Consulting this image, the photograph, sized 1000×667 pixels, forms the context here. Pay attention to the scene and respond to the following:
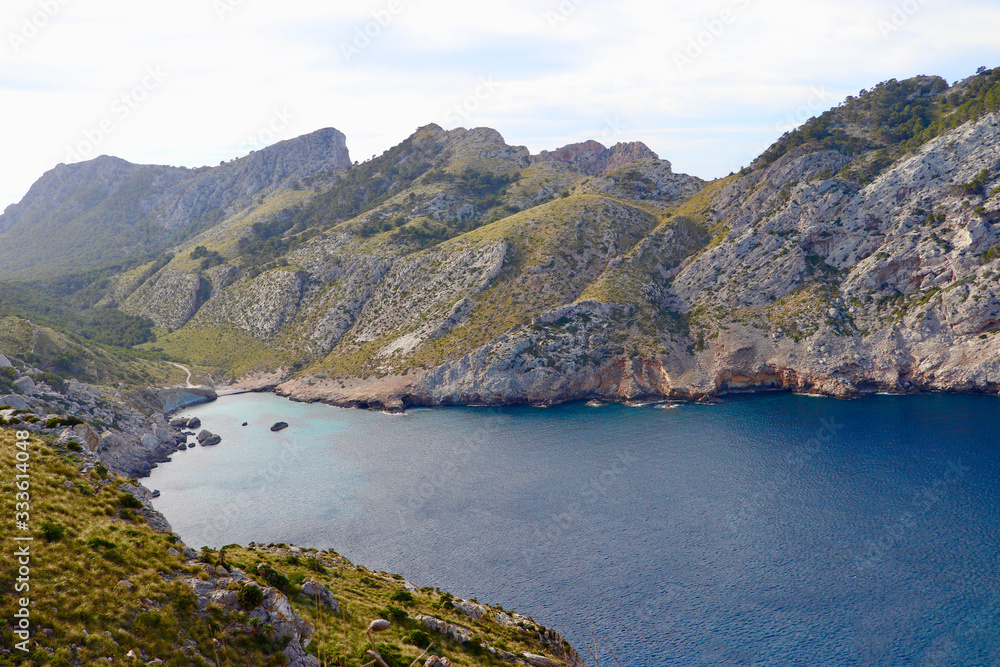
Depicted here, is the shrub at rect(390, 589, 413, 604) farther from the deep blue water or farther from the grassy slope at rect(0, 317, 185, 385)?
the grassy slope at rect(0, 317, 185, 385)

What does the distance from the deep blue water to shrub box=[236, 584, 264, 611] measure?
34771 millimetres

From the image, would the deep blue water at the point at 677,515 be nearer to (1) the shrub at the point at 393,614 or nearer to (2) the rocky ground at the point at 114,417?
(2) the rocky ground at the point at 114,417

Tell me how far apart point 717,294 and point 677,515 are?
90.7 meters

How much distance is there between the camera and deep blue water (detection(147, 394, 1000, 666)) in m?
56.0

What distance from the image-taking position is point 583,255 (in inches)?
6678

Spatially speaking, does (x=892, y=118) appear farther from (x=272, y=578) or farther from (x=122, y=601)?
(x=122, y=601)

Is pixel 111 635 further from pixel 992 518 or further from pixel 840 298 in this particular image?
pixel 840 298

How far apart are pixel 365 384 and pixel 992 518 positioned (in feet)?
433

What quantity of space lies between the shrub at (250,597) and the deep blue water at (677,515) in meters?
34.8

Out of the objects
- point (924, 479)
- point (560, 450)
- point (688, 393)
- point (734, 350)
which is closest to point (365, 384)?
point (560, 450)

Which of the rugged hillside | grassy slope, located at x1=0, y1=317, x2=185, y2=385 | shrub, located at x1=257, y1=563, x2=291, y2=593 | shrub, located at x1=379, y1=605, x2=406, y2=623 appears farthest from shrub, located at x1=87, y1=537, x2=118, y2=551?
grassy slope, located at x1=0, y1=317, x2=185, y2=385

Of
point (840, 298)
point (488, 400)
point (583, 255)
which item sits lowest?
point (488, 400)

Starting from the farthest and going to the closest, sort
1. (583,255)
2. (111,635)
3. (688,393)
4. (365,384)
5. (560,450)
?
(583,255), (365,384), (688,393), (560,450), (111,635)

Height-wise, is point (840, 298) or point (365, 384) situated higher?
point (840, 298)
